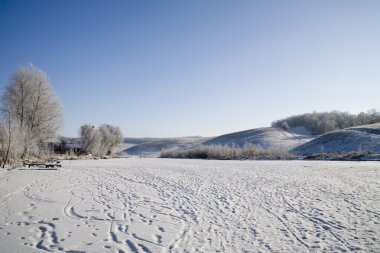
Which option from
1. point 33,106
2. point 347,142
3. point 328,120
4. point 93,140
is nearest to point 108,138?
point 93,140

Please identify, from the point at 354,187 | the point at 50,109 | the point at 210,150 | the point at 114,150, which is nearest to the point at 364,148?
the point at 210,150

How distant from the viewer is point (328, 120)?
3605 inches

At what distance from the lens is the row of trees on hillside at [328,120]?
8431 cm

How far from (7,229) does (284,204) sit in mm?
9090

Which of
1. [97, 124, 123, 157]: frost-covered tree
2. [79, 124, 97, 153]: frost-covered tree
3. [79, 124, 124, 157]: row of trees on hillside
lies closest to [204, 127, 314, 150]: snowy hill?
[97, 124, 123, 157]: frost-covered tree

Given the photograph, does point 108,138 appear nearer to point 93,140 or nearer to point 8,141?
point 93,140

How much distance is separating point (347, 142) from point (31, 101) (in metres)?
49.0

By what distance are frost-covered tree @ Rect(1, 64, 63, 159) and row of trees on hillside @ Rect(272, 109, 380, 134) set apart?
83773mm

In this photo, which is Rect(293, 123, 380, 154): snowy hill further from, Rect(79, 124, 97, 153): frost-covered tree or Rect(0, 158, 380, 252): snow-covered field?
Rect(79, 124, 97, 153): frost-covered tree

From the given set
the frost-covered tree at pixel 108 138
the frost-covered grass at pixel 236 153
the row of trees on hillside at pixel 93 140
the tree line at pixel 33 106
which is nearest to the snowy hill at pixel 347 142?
the frost-covered grass at pixel 236 153

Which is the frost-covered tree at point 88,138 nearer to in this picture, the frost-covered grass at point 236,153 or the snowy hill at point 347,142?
the frost-covered grass at point 236,153

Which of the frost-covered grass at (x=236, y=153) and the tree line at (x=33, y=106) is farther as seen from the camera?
the frost-covered grass at (x=236, y=153)

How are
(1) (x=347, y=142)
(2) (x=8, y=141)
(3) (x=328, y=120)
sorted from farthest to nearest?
(3) (x=328, y=120)
(1) (x=347, y=142)
(2) (x=8, y=141)

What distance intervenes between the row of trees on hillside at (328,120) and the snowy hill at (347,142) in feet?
139
